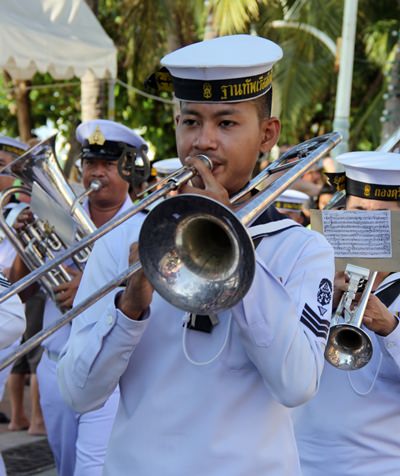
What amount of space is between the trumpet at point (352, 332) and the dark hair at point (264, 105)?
0.79 m

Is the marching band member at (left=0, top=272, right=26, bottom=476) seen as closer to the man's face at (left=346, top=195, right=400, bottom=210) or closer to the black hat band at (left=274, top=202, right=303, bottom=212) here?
the man's face at (left=346, top=195, right=400, bottom=210)

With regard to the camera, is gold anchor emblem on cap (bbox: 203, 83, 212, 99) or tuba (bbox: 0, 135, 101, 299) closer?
gold anchor emblem on cap (bbox: 203, 83, 212, 99)

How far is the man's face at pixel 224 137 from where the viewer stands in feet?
7.74

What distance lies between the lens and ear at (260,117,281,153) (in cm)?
254

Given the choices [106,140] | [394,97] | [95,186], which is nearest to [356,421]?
[95,186]

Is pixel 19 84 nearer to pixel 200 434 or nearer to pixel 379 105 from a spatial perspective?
pixel 379 105

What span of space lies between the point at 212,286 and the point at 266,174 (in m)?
0.63

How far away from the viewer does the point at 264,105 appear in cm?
253

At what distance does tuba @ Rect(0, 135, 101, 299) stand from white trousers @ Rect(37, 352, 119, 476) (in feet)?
1.50

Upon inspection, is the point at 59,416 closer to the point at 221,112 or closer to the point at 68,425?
the point at 68,425

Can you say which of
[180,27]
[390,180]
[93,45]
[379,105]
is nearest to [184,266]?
[390,180]

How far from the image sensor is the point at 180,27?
19391 millimetres

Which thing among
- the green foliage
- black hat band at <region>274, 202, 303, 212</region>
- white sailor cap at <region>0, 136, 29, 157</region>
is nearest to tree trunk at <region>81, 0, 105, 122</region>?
the green foliage

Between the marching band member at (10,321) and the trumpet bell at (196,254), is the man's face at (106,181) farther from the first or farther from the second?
the trumpet bell at (196,254)
